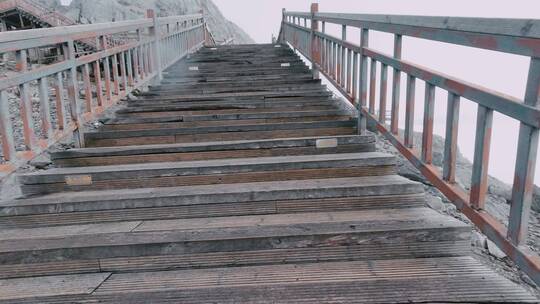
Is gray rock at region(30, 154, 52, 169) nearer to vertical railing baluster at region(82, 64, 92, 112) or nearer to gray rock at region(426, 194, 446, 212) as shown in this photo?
vertical railing baluster at region(82, 64, 92, 112)

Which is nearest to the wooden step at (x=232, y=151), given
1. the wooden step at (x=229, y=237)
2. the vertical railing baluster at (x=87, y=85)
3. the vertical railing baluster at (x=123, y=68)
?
the vertical railing baluster at (x=87, y=85)

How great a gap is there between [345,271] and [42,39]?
111 inches

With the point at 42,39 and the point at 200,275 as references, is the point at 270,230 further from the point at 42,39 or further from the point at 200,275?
the point at 42,39

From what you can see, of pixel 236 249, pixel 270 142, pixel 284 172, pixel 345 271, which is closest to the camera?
pixel 345 271

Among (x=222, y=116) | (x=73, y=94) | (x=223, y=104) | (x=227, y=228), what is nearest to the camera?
(x=227, y=228)

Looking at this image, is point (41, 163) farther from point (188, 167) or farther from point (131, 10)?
point (131, 10)

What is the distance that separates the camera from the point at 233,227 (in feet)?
9.99

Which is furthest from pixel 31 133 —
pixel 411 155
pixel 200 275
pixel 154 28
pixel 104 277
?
pixel 154 28

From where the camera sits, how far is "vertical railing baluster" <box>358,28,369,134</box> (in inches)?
169

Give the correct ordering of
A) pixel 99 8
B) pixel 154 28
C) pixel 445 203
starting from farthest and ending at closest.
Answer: pixel 99 8 → pixel 154 28 → pixel 445 203

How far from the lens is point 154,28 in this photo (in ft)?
23.2

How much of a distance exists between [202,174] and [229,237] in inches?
43.9

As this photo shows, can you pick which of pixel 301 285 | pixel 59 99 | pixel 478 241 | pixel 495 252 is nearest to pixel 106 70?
pixel 59 99

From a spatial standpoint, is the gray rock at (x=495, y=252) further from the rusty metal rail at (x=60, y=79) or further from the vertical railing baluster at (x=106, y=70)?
the vertical railing baluster at (x=106, y=70)
